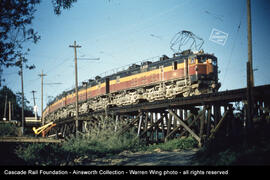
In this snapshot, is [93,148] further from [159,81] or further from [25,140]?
[159,81]

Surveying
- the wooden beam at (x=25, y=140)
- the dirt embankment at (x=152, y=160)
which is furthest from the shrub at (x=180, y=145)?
the wooden beam at (x=25, y=140)

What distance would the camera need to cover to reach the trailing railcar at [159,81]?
20.3 meters

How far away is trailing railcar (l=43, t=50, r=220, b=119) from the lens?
2028cm

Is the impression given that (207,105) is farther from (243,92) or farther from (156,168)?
(156,168)

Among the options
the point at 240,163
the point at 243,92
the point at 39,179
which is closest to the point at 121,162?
the point at 39,179

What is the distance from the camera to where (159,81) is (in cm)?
2272

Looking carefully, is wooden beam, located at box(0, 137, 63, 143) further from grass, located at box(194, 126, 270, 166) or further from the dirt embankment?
grass, located at box(194, 126, 270, 166)

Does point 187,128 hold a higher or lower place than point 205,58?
lower

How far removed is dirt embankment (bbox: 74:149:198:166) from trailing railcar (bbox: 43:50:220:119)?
26.1ft

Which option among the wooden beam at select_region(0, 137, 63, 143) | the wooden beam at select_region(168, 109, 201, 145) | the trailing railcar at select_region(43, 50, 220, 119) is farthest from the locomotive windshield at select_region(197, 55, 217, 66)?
the wooden beam at select_region(0, 137, 63, 143)

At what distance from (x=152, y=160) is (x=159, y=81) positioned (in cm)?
1178

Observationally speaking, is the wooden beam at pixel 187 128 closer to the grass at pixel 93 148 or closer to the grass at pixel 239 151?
the grass at pixel 93 148

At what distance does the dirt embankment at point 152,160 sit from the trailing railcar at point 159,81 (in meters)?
7.97

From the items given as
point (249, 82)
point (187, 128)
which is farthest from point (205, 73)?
point (249, 82)
